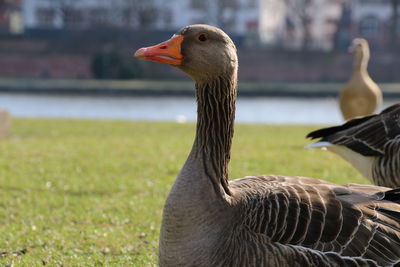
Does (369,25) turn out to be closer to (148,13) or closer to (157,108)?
(148,13)

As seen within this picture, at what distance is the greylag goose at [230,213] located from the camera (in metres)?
4.01

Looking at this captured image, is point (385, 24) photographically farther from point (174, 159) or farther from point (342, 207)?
point (342, 207)

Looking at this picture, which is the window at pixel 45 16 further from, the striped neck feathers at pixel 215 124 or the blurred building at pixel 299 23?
the striped neck feathers at pixel 215 124

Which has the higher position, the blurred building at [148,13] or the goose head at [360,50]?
the goose head at [360,50]

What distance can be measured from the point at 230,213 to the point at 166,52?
1113 mm

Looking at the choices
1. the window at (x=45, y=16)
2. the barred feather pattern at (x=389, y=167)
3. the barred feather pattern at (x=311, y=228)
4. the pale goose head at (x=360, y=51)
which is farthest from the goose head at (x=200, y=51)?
the window at (x=45, y=16)

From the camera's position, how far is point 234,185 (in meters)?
4.57

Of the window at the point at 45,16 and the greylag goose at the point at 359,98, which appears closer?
the greylag goose at the point at 359,98

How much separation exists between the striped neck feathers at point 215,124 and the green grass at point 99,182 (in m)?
1.91

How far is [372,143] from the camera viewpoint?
268 inches

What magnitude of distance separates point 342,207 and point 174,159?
8202mm

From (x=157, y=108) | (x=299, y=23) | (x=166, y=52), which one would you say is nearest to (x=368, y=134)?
(x=166, y=52)

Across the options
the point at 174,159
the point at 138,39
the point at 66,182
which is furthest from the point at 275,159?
the point at 138,39

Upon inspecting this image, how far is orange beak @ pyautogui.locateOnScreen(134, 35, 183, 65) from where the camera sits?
402 centimetres
